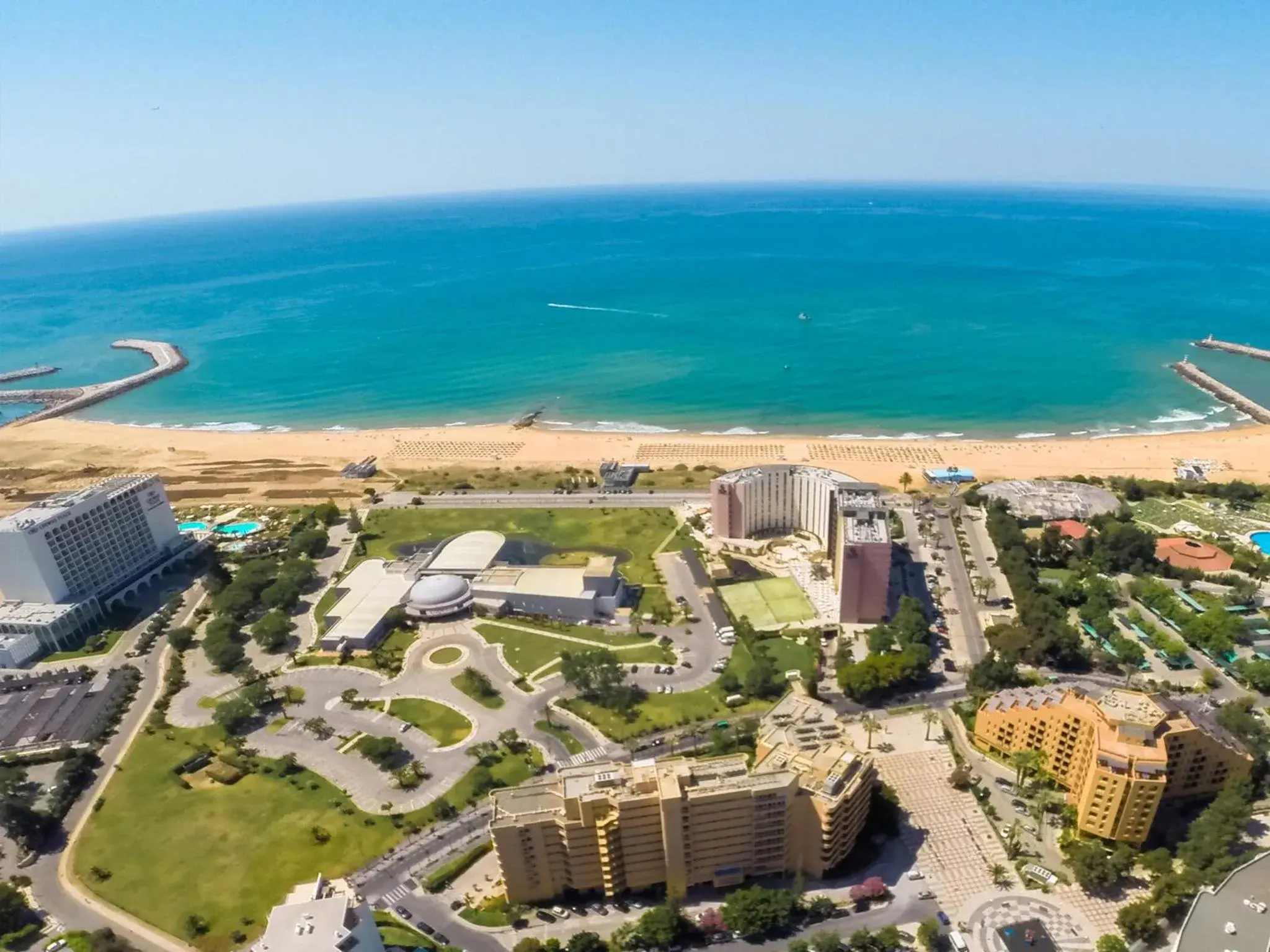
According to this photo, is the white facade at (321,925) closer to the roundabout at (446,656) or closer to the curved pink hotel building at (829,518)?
the roundabout at (446,656)

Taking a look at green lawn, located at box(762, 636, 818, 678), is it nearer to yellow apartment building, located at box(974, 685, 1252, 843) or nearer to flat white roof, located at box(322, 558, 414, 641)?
yellow apartment building, located at box(974, 685, 1252, 843)

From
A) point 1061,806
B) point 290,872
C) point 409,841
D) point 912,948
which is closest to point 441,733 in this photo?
point 409,841

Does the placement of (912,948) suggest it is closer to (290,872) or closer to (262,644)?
(290,872)

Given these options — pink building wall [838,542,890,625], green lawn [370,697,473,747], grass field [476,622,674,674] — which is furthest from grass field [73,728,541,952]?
pink building wall [838,542,890,625]

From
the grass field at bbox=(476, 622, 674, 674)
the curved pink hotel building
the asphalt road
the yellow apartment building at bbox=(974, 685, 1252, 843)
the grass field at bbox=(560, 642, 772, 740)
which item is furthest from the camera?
the curved pink hotel building

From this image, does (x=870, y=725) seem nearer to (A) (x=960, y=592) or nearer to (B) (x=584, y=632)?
(A) (x=960, y=592)

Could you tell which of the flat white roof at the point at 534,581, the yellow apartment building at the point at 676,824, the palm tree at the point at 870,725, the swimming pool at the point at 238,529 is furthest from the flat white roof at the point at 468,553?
the palm tree at the point at 870,725
